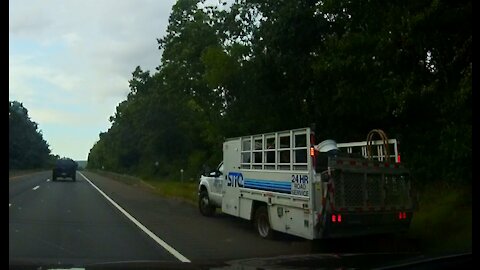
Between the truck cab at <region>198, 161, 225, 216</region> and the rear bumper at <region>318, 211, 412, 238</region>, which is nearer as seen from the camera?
the rear bumper at <region>318, 211, 412, 238</region>

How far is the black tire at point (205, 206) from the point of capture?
1703 cm

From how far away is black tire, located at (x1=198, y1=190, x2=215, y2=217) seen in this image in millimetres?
17031

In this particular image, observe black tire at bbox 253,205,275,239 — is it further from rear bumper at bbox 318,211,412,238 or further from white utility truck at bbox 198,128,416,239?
rear bumper at bbox 318,211,412,238

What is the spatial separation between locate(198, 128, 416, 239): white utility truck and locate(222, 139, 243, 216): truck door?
2.00 feet

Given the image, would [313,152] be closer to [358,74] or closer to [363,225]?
[363,225]

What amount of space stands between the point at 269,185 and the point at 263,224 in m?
0.90

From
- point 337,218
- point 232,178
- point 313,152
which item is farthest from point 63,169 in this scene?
point 337,218

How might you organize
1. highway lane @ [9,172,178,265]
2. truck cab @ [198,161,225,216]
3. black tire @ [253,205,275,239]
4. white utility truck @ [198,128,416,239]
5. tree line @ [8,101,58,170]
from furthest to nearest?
tree line @ [8,101,58,170], truck cab @ [198,161,225,216], black tire @ [253,205,275,239], white utility truck @ [198,128,416,239], highway lane @ [9,172,178,265]

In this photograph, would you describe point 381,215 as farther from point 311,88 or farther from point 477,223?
point 311,88

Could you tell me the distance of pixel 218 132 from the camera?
30641 mm

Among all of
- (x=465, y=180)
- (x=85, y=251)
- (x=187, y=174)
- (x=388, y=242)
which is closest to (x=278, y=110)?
(x=465, y=180)

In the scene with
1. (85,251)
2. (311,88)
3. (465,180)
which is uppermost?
(311,88)

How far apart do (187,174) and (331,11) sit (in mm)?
30213

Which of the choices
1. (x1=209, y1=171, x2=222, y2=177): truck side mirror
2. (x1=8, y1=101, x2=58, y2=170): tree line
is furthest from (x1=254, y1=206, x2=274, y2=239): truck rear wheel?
(x1=8, y1=101, x2=58, y2=170): tree line
